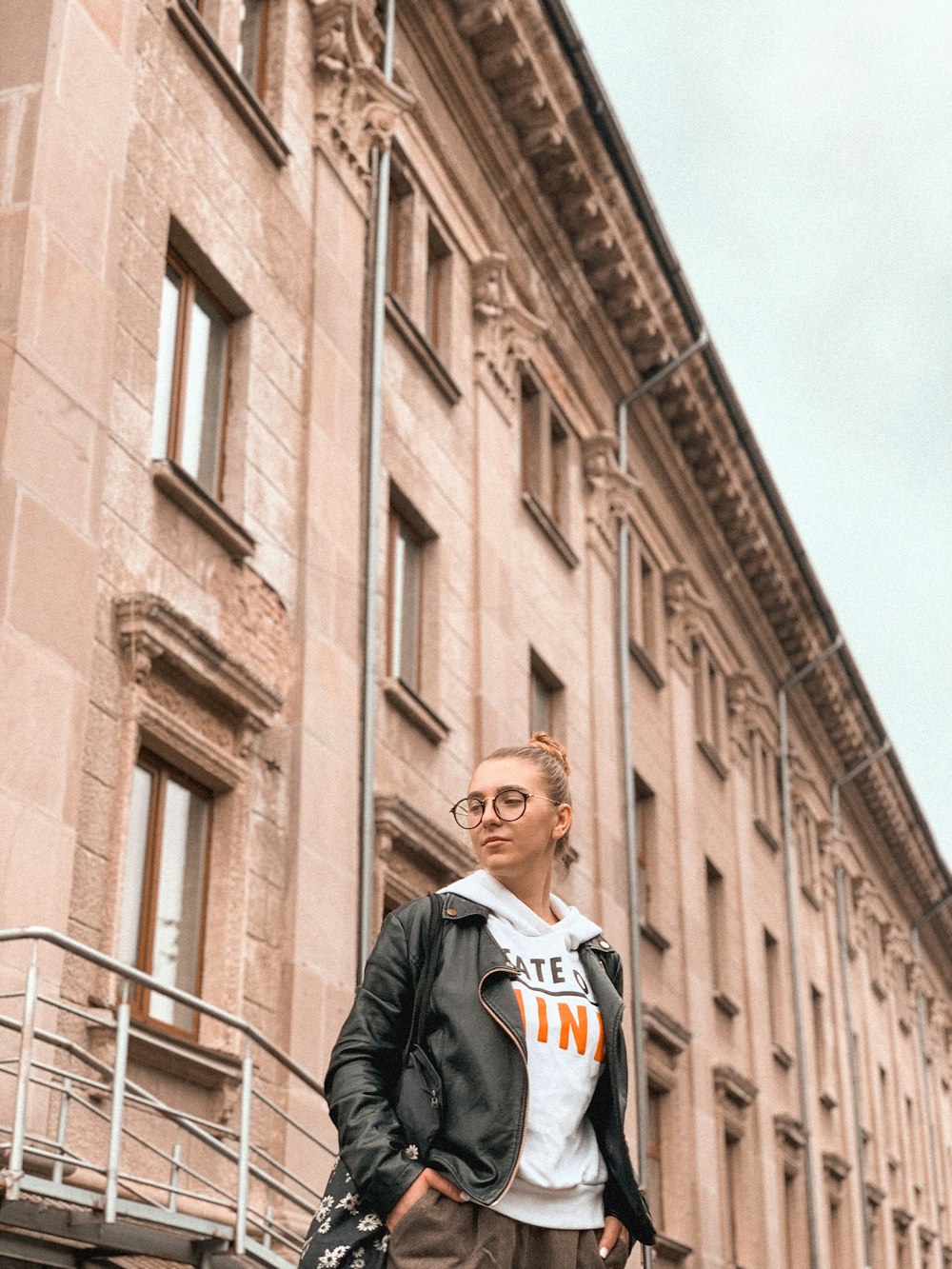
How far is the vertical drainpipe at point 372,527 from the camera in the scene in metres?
14.0

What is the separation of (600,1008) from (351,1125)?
75 centimetres

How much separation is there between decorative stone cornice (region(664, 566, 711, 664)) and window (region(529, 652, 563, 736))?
6279 mm

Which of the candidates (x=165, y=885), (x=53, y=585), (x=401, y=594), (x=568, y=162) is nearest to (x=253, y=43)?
(x=401, y=594)

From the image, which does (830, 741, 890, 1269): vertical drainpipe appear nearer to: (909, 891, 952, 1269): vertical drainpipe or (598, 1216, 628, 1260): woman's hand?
(909, 891, 952, 1269): vertical drainpipe

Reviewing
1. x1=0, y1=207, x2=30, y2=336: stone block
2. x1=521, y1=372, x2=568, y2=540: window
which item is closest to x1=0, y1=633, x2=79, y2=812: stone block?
x1=0, y1=207, x2=30, y2=336: stone block

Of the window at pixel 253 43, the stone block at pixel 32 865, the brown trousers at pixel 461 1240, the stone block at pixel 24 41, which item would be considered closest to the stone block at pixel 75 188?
the stone block at pixel 24 41

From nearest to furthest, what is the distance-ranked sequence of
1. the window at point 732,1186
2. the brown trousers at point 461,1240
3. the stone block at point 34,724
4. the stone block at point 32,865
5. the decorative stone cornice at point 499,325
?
the brown trousers at point 461,1240 → the stone block at point 32,865 → the stone block at point 34,724 → the decorative stone cornice at point 499,325 → the window at point 732,1186

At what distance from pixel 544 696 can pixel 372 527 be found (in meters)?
6.20

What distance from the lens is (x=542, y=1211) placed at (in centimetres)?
396

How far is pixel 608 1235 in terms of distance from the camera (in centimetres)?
409

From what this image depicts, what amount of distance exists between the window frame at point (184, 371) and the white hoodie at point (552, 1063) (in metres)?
8.19

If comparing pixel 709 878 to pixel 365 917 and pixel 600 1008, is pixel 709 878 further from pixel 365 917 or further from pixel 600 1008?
pixel 600 1008

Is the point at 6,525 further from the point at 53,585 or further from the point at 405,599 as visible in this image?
the point at 405,599

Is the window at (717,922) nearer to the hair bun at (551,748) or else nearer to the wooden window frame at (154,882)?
the wooden window frame at (154,882)
